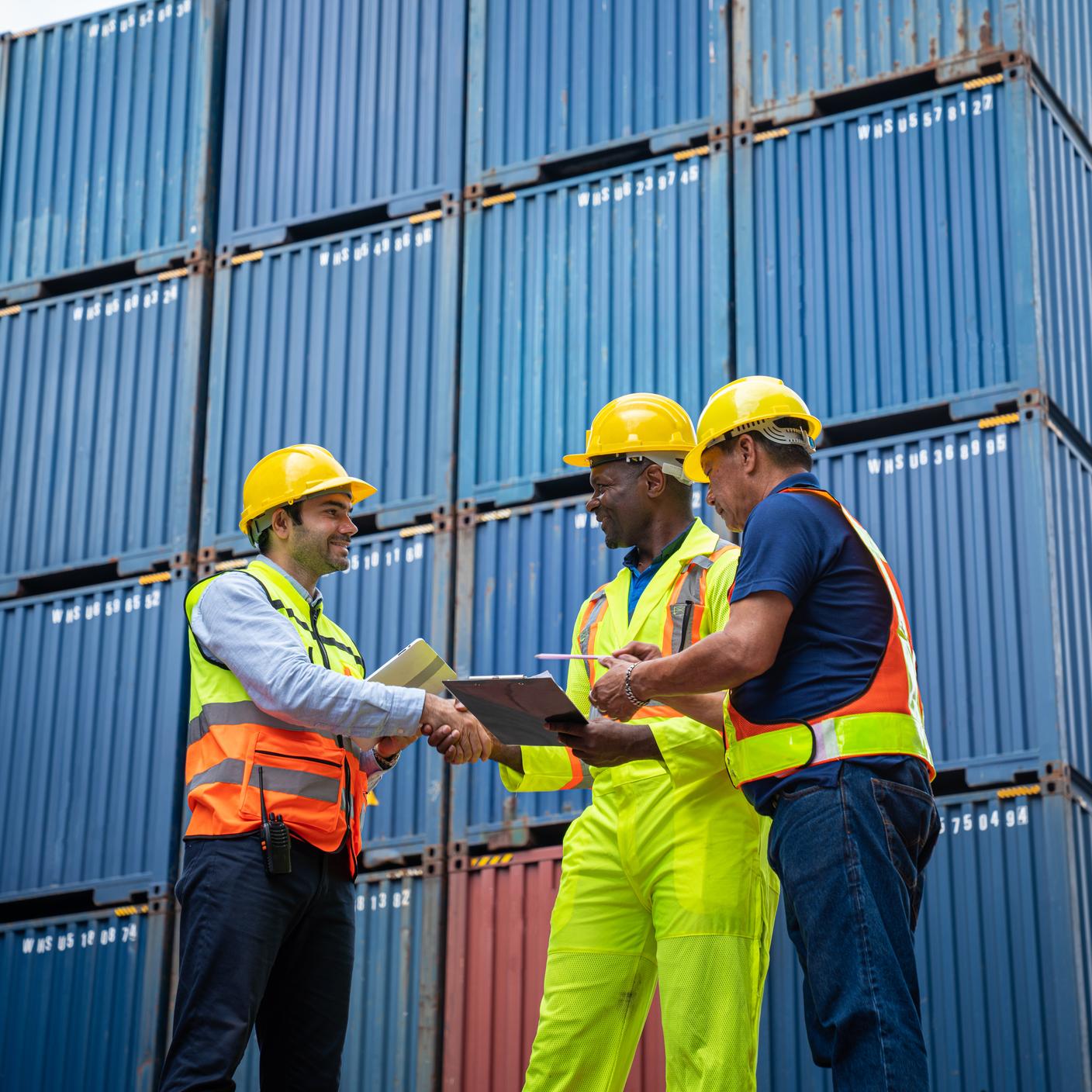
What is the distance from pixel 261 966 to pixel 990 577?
19.7 ft

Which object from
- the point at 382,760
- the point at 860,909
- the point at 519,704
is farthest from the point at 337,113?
the point at 860,909

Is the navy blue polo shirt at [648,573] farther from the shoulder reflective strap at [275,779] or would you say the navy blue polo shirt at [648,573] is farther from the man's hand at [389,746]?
the shoulder reflective strap at [275,779]

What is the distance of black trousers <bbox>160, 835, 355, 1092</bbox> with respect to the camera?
20.2 feet

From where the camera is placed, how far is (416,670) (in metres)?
7.05

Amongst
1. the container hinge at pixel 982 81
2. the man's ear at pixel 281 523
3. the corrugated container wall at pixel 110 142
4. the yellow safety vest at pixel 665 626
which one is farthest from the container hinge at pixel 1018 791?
the corrugated container wall at pixel 110 142

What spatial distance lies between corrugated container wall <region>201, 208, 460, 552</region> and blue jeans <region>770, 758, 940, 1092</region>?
25.3ft

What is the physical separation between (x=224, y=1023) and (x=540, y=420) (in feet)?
23.1

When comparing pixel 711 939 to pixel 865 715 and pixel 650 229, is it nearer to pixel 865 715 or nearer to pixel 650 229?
pixel 865 715

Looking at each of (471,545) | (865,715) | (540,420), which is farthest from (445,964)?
(865,715)

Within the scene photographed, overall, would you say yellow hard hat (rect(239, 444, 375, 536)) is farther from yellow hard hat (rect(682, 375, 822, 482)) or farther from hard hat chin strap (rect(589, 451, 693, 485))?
yellow hard hat (rect(682, 375, 822, 482))

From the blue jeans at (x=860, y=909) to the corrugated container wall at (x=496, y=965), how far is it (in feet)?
20.1

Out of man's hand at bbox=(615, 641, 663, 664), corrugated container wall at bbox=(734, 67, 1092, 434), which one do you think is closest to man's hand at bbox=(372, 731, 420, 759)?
man's hand at bbox=(615, 641, 663, 664)

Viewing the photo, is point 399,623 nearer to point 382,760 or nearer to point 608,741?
point 382,760

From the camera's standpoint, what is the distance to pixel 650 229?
12.8 metres
